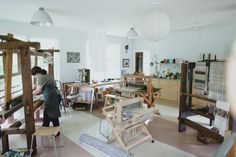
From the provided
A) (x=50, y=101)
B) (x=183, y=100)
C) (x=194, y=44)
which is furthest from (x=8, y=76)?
(x=194, y=44)

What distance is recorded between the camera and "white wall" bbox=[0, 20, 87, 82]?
494cm

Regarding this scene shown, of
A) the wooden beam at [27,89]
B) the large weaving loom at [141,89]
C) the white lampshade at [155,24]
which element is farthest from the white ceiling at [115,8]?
the large weaving loom at [141,89]

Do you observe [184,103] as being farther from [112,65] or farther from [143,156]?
[112,65]

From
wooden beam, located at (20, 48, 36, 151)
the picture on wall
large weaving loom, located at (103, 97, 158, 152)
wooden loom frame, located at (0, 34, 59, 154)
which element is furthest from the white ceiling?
the picture on wall

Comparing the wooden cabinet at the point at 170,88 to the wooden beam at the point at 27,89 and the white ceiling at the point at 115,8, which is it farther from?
the wooden beam at the point at 27,89

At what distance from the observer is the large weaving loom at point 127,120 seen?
295 cm

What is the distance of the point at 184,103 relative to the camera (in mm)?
3898

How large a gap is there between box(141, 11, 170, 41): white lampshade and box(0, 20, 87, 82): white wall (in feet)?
13.3

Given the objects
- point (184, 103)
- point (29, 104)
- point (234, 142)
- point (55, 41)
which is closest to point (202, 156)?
point (184, 103)

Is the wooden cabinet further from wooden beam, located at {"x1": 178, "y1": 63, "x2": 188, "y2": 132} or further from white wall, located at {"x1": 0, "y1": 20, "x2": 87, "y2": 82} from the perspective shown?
white wall, located at {"x1": 0, "y1": 20, "x2": 87, "y2": 82}

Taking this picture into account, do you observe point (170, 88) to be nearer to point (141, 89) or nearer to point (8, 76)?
point (141, 89)

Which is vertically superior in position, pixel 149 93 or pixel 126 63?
pixel 126 63

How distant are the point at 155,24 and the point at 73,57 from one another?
4.46m

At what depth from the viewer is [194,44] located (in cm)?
639
